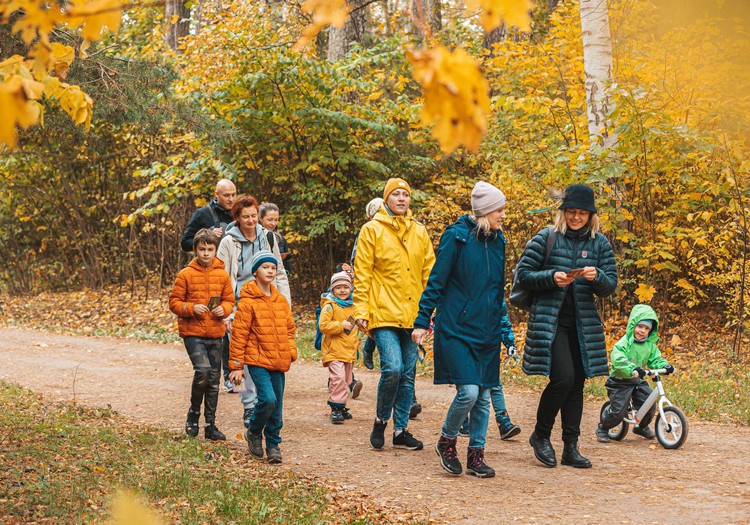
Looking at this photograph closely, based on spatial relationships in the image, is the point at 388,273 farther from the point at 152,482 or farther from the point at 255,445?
the point at 152,482

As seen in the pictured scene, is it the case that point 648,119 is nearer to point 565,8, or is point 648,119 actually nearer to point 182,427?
point 565,8

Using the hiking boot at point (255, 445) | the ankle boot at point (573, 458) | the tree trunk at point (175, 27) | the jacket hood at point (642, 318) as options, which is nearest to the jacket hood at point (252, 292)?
the hiking boot at point (255, 445)

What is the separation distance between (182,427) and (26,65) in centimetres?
499

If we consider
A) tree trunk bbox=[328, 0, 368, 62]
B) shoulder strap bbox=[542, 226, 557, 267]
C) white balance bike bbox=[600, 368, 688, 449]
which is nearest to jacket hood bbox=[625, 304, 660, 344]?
white balance bike bbox=[600, 368, 688, 449]

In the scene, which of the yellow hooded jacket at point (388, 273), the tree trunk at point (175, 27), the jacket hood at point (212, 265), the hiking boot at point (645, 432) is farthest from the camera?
the tree trunk at point (175, 27)

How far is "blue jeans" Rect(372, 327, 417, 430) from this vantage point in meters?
6.74

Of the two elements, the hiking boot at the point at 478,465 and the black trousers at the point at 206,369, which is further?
the black trousers at the point at 206,369

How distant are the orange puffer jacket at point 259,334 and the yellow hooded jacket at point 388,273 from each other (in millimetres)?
664

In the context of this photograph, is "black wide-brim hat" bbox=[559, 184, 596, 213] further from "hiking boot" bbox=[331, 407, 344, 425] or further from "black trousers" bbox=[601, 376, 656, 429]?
"hiking boot" bbox=[331, 407, 344, 425]

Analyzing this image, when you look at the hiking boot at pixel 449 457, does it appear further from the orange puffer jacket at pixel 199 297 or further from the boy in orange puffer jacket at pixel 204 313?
the orange puffer jacket at pixel 199 297

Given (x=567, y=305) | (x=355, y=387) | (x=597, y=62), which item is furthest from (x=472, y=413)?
(x=597, y=62)

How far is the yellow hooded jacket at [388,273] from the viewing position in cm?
677

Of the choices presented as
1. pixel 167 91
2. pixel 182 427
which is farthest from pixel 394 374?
pixel 167 91

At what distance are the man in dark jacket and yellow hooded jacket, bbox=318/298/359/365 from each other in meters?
1.34
